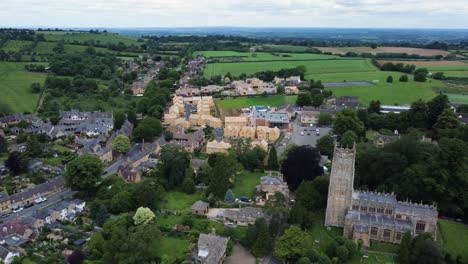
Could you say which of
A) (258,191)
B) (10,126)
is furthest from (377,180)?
(10,126)

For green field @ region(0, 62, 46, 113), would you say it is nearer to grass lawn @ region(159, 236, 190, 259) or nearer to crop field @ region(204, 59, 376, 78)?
crop field @ region(204, 59, 376, 78)

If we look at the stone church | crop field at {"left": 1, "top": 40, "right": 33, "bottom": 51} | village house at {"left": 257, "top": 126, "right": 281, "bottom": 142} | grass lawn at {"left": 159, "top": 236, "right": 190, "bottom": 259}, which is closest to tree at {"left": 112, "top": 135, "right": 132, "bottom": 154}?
village house at {"left": 257, "top": 126, "right": 281, "bottom": 142}

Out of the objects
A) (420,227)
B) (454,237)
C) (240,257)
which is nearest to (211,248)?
(240,257)

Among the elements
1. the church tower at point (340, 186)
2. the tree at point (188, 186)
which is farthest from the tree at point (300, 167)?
the tree at point (188, 186)

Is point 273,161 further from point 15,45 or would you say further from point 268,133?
point 15,45

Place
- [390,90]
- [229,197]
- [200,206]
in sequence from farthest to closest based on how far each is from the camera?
[390,90] → [229,197] → [200,206]

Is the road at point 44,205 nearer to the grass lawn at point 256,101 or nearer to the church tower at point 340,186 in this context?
the church tower at point 340,186

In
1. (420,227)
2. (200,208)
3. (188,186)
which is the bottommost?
(200,208)
